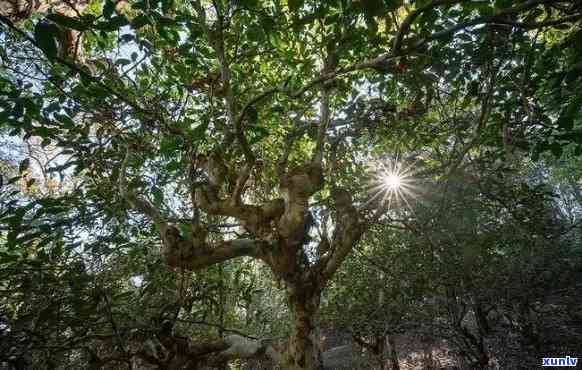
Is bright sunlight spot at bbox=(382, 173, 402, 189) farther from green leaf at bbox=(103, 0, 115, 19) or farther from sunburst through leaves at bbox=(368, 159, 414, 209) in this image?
green leaf at bbox=(103, 0, 115, 19)

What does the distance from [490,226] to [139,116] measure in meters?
6.40

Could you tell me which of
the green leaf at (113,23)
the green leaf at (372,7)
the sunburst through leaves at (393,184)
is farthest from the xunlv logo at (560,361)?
the green leaf at (113,23)

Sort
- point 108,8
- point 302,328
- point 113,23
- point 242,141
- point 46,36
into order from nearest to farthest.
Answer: point 46,36, point 113,23, point 108,8, point 242,141, point 302,328

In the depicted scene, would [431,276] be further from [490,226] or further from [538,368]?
[538,368]

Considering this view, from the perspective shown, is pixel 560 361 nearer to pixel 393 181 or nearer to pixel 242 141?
pixel 393 181

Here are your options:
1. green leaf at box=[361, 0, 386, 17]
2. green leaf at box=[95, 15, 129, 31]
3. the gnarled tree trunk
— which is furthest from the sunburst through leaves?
green leaf at box=[95, 15, 129, 31]

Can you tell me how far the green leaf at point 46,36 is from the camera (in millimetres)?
1367

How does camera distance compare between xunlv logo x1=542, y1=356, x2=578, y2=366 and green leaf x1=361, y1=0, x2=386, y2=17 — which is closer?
green leaf x1=361, y1=0, x2=386, y2=17

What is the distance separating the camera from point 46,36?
138 cm

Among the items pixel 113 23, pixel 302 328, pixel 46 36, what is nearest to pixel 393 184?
pixel 302 328

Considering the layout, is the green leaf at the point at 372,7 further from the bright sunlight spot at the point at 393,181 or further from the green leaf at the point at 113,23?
the bright sunlight spot at the point at 393,181

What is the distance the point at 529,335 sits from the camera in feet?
33.6

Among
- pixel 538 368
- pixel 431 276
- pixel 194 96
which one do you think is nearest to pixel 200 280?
pixel 194 96

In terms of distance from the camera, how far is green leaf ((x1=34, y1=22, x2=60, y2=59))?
1.37 metres
